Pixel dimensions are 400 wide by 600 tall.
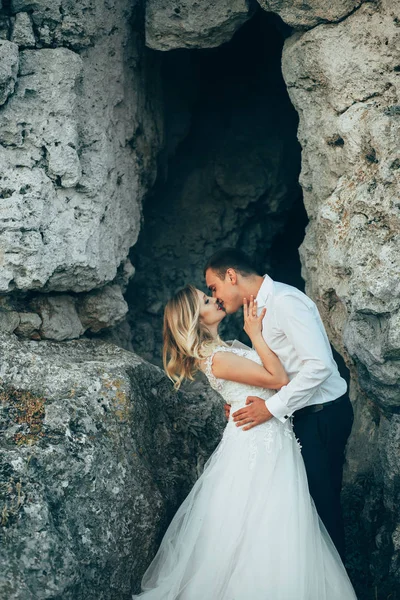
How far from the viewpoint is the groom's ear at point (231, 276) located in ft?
15.0

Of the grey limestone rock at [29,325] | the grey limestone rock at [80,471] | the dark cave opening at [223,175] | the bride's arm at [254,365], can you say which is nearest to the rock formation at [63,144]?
the grey limestone rock at [29,325]

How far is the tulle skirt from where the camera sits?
4.03 meters

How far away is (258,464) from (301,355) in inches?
27.2

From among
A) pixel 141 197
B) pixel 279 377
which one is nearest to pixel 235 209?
pixel 141 197

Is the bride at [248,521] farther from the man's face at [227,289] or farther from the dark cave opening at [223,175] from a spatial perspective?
the dark cave opening at [223,175]

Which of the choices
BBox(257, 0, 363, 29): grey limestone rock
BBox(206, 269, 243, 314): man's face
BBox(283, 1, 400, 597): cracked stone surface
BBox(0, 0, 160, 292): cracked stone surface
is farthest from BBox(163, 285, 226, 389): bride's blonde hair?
BBox(257, 0, 363, 29): grey limestone rock

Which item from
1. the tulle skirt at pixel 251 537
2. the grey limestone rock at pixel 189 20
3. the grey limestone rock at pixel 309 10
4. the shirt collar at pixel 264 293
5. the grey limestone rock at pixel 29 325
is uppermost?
the grey limestone rock at pixel 309 10

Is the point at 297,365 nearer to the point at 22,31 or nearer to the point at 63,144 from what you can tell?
the point at 63,144

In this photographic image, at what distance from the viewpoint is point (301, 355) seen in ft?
13.8

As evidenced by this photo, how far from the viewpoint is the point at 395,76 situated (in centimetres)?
445

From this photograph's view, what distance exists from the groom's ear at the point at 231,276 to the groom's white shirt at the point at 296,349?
0.58 ft

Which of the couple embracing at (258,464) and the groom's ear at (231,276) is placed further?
the groom's ear at (231,276)

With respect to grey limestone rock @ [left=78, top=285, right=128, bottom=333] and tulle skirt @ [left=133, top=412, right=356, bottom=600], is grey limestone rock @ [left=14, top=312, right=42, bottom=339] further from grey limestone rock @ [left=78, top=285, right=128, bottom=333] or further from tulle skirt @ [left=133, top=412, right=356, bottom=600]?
tulle skirt @ [left=133, top=412, right=356, bottom=600]

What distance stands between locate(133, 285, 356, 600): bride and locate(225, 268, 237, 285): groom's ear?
168 mm
